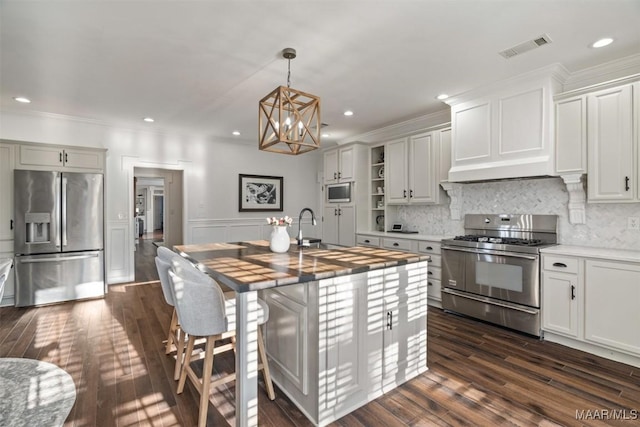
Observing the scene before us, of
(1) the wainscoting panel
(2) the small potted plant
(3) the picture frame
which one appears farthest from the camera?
(3) the picture frame

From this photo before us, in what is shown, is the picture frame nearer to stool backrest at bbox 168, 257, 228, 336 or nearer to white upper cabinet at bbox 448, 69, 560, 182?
white upper cabinet at bbox 448, 69, 560, 182

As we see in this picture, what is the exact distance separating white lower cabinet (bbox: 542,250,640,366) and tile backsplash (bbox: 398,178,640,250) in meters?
0.58

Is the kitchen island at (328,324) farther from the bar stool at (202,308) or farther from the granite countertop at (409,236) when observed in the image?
the granite countertop at (409,236)

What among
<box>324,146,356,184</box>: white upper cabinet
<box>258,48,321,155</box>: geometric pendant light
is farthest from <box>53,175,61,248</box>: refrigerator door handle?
<box>324,146,356,184</box>: white upper cabinet

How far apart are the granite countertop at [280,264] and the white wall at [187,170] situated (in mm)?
3022

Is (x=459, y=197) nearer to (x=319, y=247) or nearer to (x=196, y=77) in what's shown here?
(x=319, y=247)

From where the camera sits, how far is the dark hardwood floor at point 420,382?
74.4 inches

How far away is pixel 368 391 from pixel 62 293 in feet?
14.1

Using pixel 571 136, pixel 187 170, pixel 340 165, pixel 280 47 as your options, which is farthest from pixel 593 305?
pixel 187 170

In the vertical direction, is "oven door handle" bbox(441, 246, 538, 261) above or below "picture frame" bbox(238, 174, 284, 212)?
below

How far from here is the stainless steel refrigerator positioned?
3967 mm

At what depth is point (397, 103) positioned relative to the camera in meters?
4.04

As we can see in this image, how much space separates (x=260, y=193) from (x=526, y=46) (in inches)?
194

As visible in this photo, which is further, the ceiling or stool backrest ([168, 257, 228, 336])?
the ceiling
